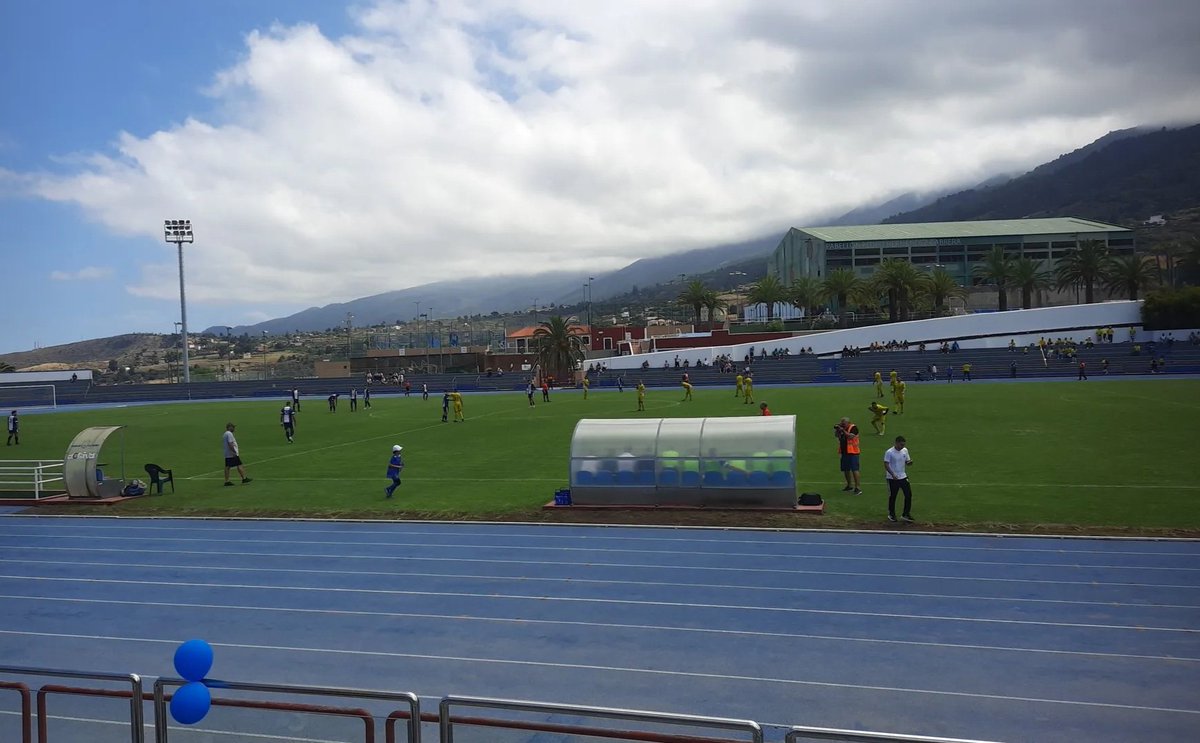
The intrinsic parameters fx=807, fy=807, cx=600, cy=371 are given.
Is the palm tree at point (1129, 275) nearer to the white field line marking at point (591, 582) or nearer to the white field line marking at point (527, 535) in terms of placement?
the white field line marking at point (527, 535)

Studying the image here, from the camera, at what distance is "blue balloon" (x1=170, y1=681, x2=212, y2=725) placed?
15.6 ft

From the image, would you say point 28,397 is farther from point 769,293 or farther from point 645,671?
point 645,671

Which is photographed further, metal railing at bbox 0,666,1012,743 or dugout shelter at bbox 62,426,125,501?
dugout shelter at bbox 62,426,125,501

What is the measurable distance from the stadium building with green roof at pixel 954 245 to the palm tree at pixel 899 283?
3021cm

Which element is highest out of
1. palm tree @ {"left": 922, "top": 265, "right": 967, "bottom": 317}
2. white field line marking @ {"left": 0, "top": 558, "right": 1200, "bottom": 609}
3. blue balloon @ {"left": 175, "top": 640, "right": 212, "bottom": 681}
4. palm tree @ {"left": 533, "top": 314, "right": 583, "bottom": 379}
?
palm tree @ {"left": 922, "top": 265, "right": 967, "bottom": 317}

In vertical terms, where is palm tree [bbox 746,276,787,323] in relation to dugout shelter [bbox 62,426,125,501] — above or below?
above

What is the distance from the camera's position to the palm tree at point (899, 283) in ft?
262

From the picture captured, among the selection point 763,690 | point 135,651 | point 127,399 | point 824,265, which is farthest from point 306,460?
point 824,265

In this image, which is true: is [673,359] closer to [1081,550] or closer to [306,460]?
[306,460]

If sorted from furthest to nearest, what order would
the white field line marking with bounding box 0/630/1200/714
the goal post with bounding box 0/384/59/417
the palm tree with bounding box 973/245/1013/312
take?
the palm tree with bounding box 973/245/1013/312, the goal post with bounding box 0/384/59/417, the white field line marking with bounding box 0/630/1200/714

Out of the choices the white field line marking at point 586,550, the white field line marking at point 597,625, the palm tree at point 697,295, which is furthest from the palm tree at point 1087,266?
the white field line marking at point 597,625

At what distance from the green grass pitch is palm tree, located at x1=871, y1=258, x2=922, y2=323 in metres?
36.2

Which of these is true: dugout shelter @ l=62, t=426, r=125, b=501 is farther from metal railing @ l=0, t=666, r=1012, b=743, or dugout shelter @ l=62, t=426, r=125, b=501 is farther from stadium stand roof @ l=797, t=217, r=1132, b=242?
stadium stand roof @ l=797, t=217, r=1132, b=242

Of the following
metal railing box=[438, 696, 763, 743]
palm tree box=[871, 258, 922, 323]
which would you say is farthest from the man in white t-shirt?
palm tree box=[871, 258, 922, 323]
